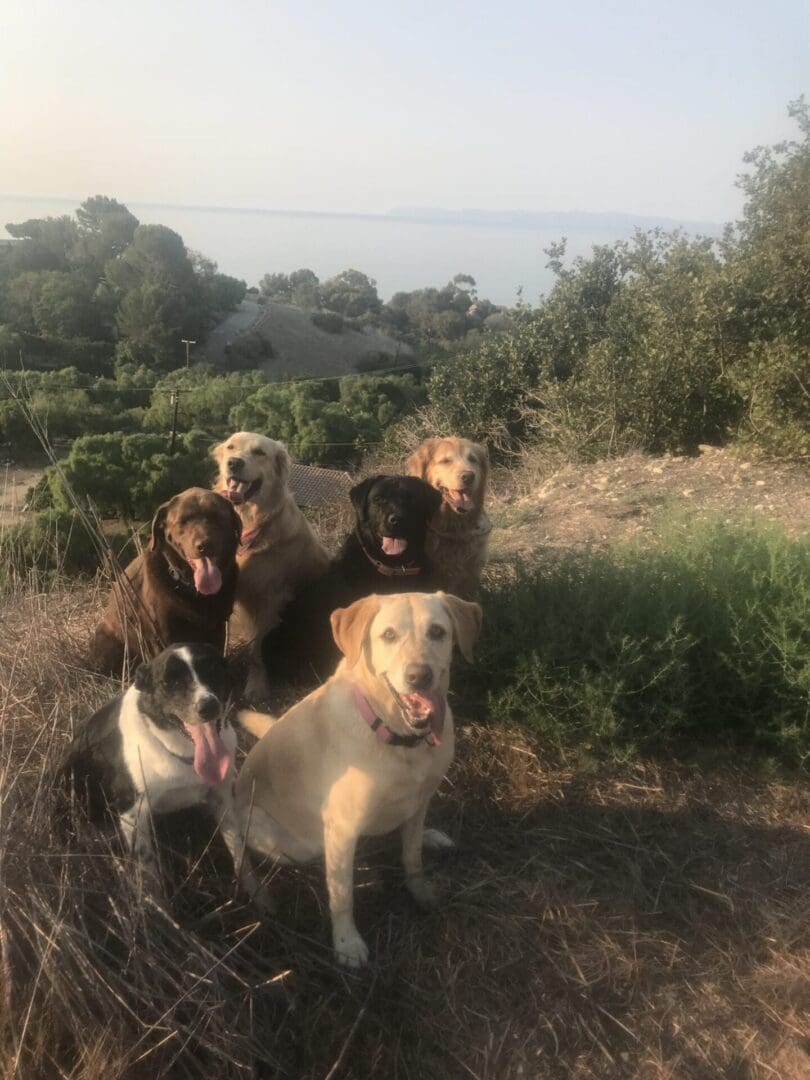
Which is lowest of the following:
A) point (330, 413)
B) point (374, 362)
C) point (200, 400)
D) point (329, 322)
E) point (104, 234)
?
point (374, 362)

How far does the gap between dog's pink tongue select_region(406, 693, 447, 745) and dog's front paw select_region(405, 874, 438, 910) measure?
2.67 feet

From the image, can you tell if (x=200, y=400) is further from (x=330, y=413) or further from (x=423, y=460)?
(x=423, y=460)

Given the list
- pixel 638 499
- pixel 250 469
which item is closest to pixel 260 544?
pixel 250 469

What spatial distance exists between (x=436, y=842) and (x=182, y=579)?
6.40 feet

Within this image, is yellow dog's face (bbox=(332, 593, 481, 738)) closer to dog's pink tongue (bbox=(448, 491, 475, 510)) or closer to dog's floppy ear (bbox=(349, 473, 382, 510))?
dog's floppy ear (bbox=(349, 473, 382, 510))

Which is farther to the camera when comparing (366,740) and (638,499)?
(638,499)

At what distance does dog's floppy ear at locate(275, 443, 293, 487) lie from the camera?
513 cm

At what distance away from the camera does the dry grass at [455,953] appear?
2.37m

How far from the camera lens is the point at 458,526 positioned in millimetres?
4812

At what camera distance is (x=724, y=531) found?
4.83m

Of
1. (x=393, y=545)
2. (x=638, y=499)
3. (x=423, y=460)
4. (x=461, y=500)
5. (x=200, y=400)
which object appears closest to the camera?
(x=393, y=545)

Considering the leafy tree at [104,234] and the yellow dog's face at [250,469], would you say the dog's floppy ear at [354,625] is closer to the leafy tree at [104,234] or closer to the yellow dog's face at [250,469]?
the yellow dog's face at [250,469]

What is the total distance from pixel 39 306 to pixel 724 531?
133ft

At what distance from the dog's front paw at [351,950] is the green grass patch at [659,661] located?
1481mm
